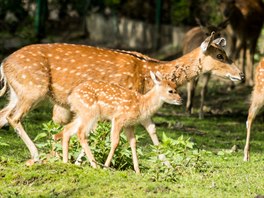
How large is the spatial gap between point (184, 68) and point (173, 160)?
2001 millimetres

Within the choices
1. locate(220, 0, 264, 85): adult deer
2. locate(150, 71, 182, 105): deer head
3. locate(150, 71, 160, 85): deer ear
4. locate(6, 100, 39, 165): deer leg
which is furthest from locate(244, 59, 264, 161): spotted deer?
locate(220, 0, 264, 85): adult deer

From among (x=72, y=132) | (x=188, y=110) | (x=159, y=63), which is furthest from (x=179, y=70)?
(x=188, y=110)

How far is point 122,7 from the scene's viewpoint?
2348cm

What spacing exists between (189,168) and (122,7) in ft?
48.8

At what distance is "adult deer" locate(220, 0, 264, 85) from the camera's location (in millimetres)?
19016

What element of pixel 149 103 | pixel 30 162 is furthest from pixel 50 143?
pixel 149 103

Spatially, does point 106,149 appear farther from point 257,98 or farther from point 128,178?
point 257,98

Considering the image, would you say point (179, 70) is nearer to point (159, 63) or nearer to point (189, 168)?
point (159, 63)

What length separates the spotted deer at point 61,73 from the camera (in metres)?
9.35

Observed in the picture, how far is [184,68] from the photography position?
34.1 ft

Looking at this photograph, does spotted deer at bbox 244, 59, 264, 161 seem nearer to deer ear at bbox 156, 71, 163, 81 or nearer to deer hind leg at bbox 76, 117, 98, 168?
deer ear at bbox 156, 71, 163, 81

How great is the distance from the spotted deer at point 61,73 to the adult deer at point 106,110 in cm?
47

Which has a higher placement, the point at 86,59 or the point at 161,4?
the point at 86,59

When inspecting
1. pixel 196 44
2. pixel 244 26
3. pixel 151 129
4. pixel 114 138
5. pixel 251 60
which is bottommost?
pixel 251 60
